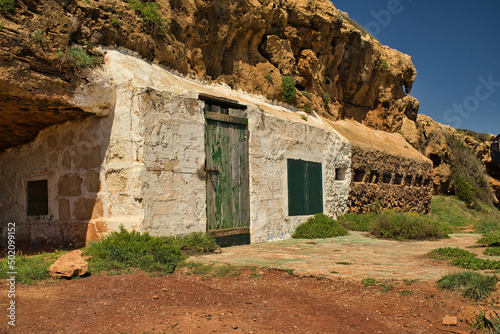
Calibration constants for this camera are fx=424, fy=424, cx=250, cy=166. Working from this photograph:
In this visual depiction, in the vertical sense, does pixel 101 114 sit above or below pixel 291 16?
below

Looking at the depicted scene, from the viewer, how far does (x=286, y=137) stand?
10125 mm

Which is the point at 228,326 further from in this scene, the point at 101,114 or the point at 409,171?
the point at 409,171

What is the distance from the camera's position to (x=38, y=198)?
8.32 meters

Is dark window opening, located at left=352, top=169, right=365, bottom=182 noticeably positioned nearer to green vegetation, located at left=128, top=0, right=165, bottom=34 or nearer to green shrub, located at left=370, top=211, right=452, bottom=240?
green shrub, located at left=370, top=211, right=452, bottom=240

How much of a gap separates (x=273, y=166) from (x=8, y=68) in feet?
18.3

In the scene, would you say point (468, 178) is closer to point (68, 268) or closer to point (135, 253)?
point (135, 253)

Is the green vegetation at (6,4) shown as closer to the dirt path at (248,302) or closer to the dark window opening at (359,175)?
the dirt path at (248,302)

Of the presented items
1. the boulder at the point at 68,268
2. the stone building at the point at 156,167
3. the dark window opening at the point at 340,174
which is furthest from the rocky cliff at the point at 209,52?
the boulder at the point at 68,268

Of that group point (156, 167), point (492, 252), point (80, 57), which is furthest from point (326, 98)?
point (80, 57)

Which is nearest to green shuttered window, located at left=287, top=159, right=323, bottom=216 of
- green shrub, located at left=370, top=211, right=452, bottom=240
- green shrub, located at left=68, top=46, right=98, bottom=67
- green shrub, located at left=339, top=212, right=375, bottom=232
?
green shrub, located at left=339, top=212, right=375, bottom=232

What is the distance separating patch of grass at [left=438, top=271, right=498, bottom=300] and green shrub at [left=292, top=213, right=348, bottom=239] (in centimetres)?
545

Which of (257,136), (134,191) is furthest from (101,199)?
(257,136)

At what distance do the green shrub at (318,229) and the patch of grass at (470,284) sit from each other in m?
5.45

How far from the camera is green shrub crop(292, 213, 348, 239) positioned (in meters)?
10.0
